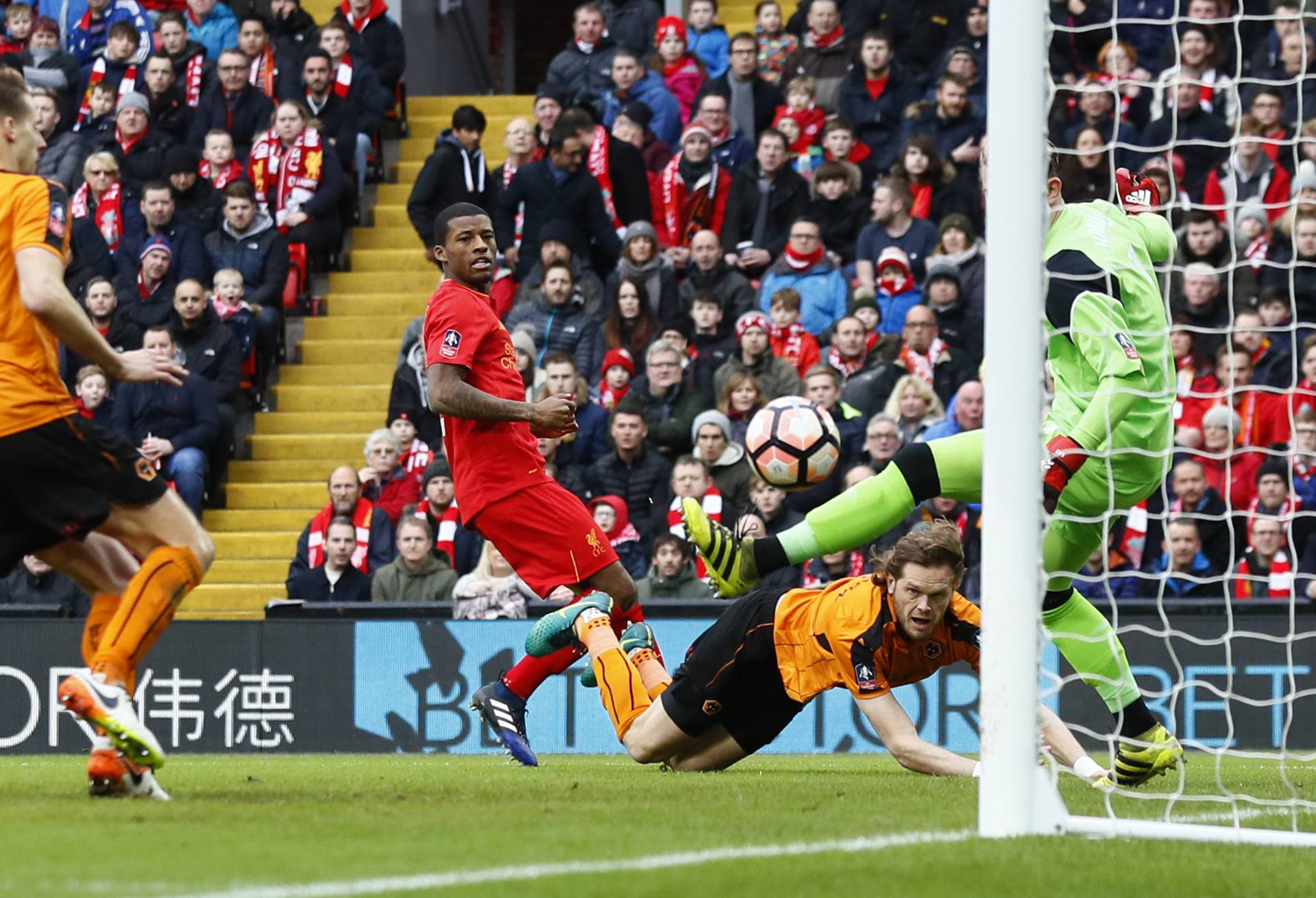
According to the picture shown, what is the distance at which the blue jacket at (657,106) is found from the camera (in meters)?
16.3

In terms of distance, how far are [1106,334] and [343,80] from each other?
38.2ft

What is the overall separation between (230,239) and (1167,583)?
8376 millimetres

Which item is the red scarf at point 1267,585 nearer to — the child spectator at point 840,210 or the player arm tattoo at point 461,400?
the child spectator at point 840,210

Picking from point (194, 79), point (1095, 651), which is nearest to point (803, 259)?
point (194, 79)

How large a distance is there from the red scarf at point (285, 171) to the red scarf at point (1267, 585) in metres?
8.56

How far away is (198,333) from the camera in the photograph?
15117mm

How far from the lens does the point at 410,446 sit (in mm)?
14703

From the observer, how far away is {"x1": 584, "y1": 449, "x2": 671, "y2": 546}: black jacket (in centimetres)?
1317

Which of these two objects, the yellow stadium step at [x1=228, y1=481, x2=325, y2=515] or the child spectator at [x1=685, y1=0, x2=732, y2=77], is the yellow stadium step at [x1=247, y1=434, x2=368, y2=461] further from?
the child spectator at [x1=685, y1=0, x2=732, y2=77]

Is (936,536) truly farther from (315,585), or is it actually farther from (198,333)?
(198,333)

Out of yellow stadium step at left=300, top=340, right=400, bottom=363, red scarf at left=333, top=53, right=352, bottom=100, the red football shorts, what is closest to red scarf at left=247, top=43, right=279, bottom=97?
red scarf at left=333, top=53, right=352, bottom=100

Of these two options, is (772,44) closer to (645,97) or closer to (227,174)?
(645,97)

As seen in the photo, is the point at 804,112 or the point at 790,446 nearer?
the point at 790,446

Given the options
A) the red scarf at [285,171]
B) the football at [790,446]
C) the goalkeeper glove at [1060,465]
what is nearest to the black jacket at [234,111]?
the red scarf at [285,171]
